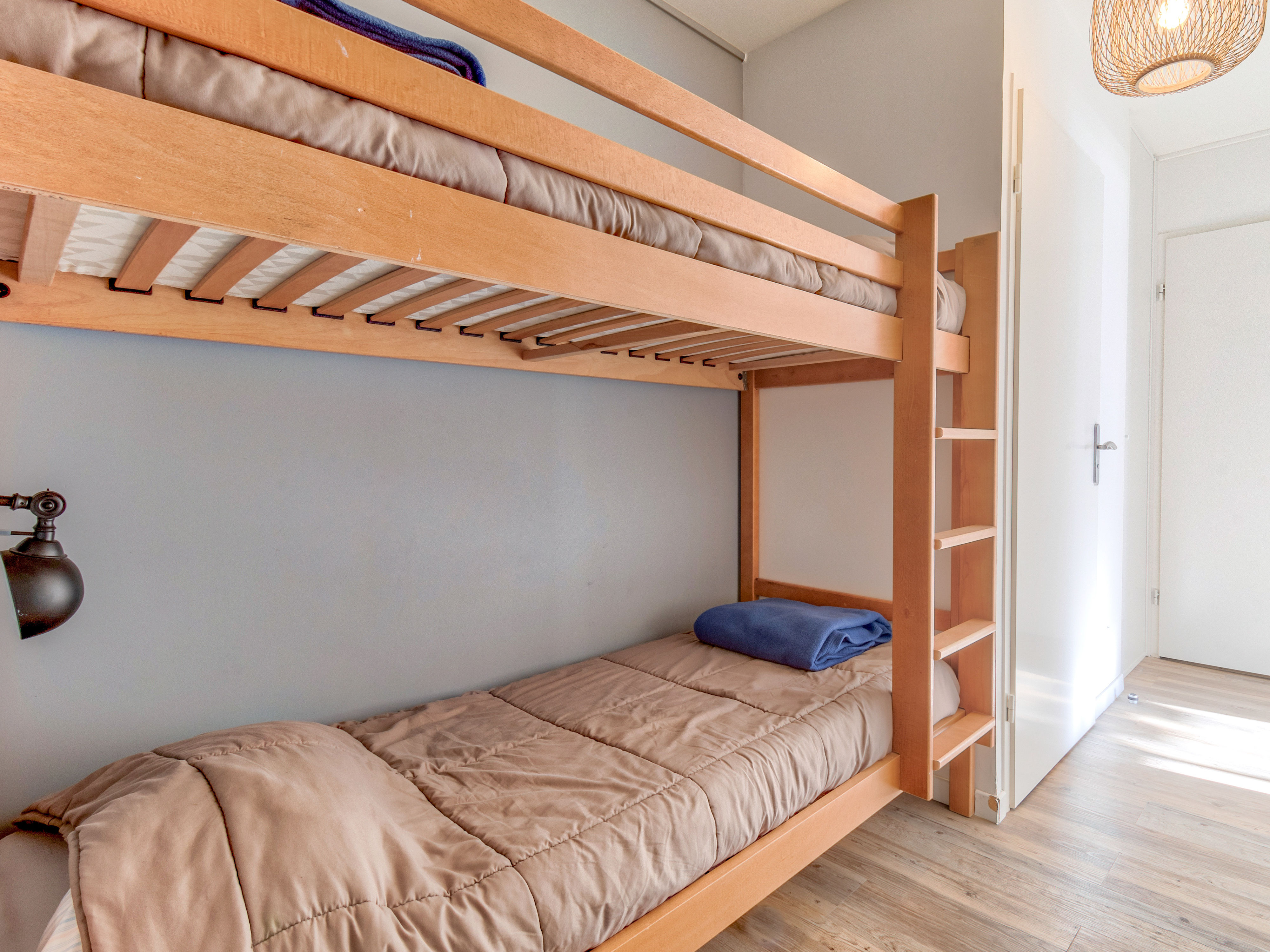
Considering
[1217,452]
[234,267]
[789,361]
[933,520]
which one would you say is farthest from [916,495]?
[1217,452]

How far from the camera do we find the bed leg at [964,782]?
2.04 m

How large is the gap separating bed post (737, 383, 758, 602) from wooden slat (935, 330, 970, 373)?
0.86 meters

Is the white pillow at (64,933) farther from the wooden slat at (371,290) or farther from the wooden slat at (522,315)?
the wooden slat at (522,315)

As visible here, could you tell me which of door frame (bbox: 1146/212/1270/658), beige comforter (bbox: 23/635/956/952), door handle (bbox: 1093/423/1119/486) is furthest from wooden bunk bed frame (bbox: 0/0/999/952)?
door frame (bbox: 1146/212/1270/658)

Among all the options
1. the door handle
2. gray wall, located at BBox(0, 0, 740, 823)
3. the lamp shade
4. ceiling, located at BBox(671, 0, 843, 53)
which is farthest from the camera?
the door handle

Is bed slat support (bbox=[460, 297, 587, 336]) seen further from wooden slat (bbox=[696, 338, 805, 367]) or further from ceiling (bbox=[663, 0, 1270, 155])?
ceiling (bbox=[663, 0, 1270, 155])

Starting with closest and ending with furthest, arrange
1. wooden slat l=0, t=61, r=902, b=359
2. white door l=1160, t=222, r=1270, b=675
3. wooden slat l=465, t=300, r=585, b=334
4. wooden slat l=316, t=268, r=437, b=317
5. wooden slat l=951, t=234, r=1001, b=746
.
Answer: wooden slat l=0, t=61, r=902, b=359, wooden slat l=316, t=268, r=437, b=317, wooden slat l=465, t=300, r=585, b=334, wooden slat l=951, t=234, r=1001, b=746, white door l=1160, t=222, r=1270, b=675

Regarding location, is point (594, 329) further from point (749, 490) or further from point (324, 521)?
point (749, 490)

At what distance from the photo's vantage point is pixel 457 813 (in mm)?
1218

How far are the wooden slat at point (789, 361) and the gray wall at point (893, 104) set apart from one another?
49 cm

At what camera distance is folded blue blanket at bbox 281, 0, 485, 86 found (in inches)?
41.1

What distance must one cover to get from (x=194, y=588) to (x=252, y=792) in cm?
70

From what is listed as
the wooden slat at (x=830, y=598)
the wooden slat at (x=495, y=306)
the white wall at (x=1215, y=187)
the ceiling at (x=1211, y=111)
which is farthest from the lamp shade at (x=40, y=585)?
the white wall at (x=1215, y=187)

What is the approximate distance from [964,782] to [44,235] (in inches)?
96.4
